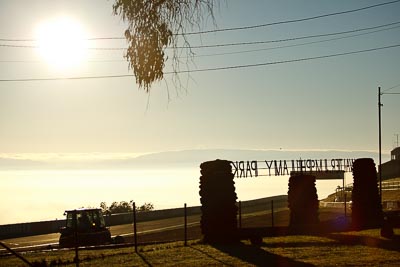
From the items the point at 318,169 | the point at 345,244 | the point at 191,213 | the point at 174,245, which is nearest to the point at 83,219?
the point at 174,245

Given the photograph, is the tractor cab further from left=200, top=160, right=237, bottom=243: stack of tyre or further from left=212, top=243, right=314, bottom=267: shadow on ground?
left=212, top=243, right=314, bottom=267: shadow on ground

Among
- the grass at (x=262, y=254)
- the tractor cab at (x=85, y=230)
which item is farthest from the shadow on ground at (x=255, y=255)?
the tractor cab at (x=85, y=230)

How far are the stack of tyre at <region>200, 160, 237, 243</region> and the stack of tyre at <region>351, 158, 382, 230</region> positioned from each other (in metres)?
7.74

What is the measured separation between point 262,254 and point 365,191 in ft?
37.5

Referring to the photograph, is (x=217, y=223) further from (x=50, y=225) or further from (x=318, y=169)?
(x=318, y=169)

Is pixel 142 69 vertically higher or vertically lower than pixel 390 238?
higher

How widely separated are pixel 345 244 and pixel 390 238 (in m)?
2.83

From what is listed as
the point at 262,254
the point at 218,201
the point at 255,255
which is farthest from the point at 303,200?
the point at 255,255

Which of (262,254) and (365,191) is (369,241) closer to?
(262,254)

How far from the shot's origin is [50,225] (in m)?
52.7

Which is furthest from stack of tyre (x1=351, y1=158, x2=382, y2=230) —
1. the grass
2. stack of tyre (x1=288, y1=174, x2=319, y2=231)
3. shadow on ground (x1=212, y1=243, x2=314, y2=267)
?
shadow on ground (x1=212, y1=243, x2=314, y2=267)

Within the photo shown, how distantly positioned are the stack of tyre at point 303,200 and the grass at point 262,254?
676 centimetres

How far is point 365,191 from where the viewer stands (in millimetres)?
30188

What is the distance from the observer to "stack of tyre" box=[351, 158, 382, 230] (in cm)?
2988
